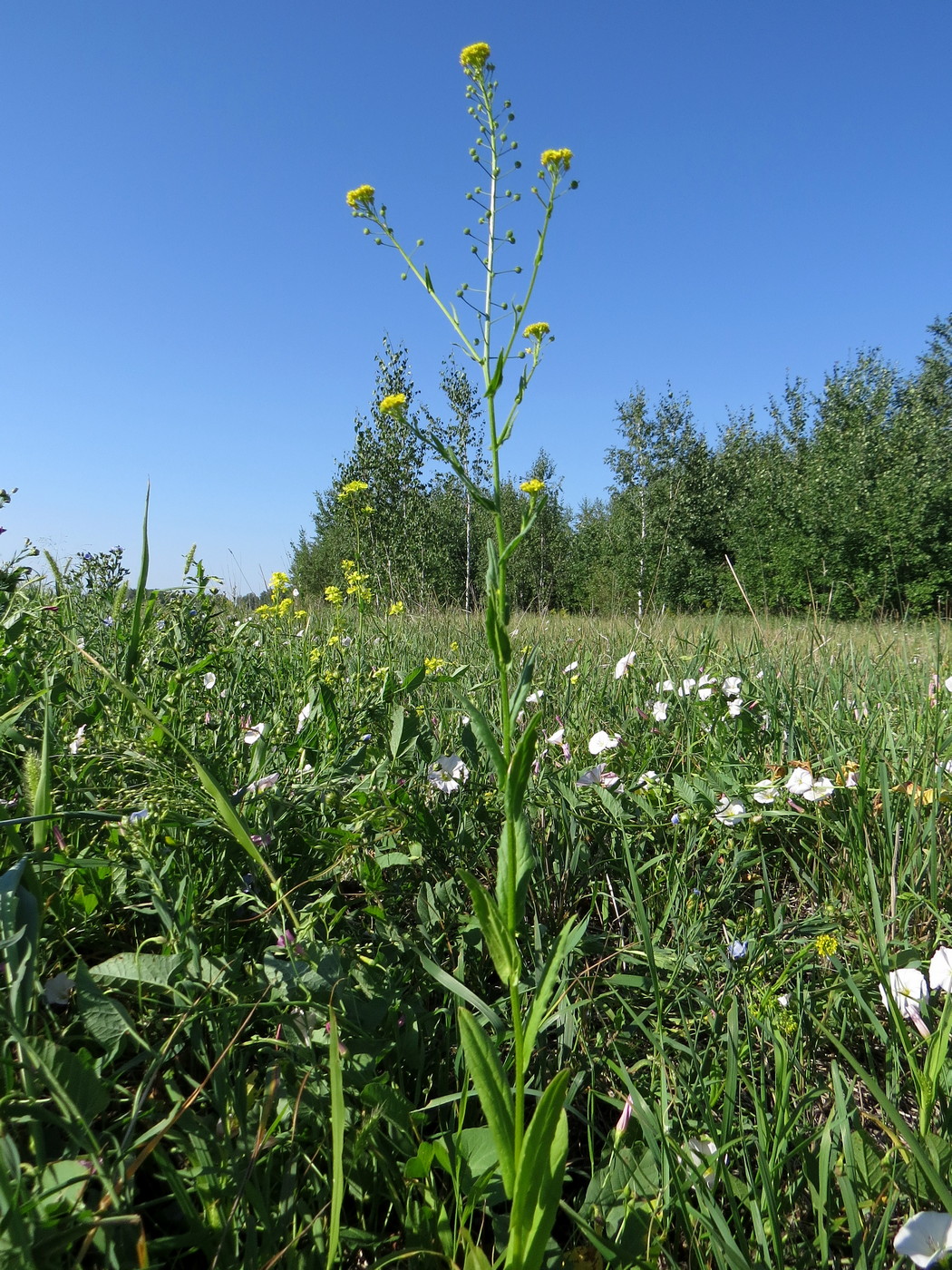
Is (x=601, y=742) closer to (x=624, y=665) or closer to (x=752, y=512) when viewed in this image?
(x=624, y=665)

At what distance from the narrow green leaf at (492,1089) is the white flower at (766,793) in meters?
1.02

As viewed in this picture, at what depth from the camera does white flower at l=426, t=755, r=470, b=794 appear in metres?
1.52

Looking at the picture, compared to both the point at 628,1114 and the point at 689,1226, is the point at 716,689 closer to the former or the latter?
the point at 628,1114

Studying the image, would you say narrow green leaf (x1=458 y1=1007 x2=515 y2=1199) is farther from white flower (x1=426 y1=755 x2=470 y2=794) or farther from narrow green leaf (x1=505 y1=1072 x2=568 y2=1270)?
white flower (x1=426 y1=755 x2=470 y2=794)

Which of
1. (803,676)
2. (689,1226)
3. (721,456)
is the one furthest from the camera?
(721,456)

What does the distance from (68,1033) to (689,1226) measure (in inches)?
31.3

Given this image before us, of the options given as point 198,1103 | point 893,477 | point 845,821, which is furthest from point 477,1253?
point 893,477

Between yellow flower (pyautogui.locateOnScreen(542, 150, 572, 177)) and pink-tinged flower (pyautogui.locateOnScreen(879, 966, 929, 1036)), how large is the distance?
52.7 inches

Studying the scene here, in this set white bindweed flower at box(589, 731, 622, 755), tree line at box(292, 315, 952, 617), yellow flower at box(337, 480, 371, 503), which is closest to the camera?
white bindweed flower at box(589, 731, 622, 755)

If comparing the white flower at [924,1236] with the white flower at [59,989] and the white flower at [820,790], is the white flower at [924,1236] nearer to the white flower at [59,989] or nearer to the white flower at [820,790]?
the white flower at [820,790]

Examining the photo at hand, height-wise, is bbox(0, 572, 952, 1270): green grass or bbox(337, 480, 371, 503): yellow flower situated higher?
bbox(337, 480, 371, 503): yellow flower

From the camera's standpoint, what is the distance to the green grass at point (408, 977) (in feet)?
2.48

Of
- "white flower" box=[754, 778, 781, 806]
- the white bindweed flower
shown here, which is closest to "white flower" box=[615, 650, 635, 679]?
the white bindweed flower

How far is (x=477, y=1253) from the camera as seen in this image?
2.30 ft
